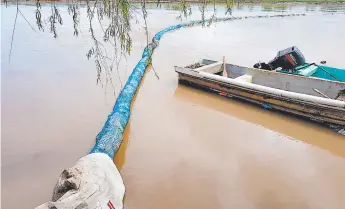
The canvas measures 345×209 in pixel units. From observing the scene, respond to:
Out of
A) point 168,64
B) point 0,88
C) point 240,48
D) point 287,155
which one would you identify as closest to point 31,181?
point 287,155

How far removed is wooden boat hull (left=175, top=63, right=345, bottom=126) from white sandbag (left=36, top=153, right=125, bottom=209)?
13.2 feet

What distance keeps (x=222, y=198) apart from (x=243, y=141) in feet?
5.43

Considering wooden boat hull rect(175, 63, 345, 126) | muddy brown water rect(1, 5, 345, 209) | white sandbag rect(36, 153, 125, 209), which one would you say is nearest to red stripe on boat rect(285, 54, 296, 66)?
wooden boat hull rect(175, 63, 345, 126)

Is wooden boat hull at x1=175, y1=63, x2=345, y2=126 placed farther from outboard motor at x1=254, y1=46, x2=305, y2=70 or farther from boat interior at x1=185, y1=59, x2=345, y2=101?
outboard motor at x1=254, y1=46, x2=305, y2=70

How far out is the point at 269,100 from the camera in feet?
21.5

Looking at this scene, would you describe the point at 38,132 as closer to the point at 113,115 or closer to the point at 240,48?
the point at 113,115

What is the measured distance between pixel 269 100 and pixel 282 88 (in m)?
0.90

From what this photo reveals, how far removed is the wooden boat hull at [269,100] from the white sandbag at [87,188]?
4.02 metres

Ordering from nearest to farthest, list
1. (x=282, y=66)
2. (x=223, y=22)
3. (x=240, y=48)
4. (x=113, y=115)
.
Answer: (x=113, y=115)
(x=282, y=66)
(x=240, y=48)
(x=223, y=22)

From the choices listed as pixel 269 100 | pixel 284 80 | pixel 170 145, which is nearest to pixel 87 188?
pixel 170 145

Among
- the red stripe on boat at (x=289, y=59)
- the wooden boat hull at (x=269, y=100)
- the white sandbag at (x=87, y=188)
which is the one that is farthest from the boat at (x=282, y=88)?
the white sandbag at (x=87, y=188)

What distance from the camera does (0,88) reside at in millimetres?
7844

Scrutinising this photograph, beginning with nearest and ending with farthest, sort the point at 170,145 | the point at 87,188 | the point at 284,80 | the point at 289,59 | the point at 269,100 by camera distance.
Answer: the point at 87,188 → the point at 170,145 → the point at 269,100 → the point at 284,80 → the point at 289,59

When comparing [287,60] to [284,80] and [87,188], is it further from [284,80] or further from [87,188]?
A: [87,188]
